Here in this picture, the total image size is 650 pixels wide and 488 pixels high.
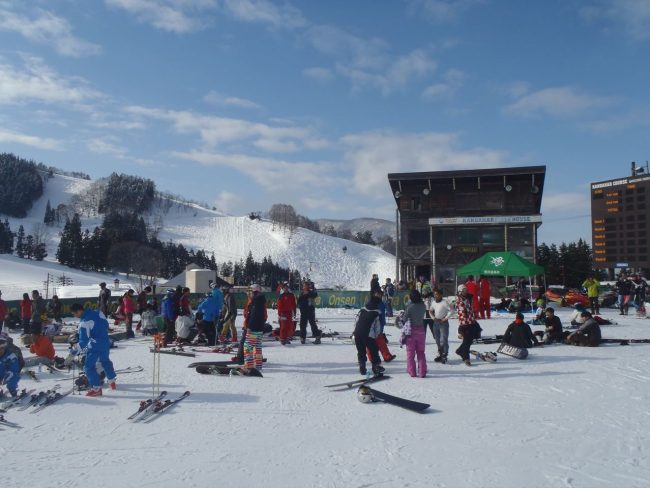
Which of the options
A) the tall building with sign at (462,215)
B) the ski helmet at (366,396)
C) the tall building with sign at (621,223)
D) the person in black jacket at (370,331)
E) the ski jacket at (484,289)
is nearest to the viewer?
the ski helmet at (366,396)

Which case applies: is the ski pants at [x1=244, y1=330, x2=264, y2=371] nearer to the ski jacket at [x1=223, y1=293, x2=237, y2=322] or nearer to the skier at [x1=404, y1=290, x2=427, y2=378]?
the skier at [x1=404, y1=290, x2=427, y2=378]

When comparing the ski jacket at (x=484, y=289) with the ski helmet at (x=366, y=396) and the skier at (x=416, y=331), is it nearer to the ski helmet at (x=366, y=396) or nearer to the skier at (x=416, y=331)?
the skier at (x=416, y=331)

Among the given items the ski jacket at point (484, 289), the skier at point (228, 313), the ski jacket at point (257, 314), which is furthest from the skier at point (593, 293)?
the ski jacket at point (257, 314)

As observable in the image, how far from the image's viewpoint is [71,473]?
4848 mm

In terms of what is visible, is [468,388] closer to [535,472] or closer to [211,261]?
[535,472]

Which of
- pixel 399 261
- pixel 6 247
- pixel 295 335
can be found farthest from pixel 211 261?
pixel 295 335

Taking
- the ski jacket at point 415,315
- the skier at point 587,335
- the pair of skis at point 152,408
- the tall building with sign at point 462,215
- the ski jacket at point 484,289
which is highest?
the tall building with sign at point 462,215

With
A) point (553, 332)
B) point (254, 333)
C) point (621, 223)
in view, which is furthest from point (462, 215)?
point (254, 333)

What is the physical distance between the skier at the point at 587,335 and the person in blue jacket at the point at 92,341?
442 inches

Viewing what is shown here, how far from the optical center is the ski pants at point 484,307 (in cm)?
2034

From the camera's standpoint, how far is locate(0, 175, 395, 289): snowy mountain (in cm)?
10756

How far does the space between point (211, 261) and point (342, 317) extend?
7182cm

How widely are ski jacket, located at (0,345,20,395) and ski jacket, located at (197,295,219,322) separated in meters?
5.34

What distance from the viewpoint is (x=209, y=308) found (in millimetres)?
12938
